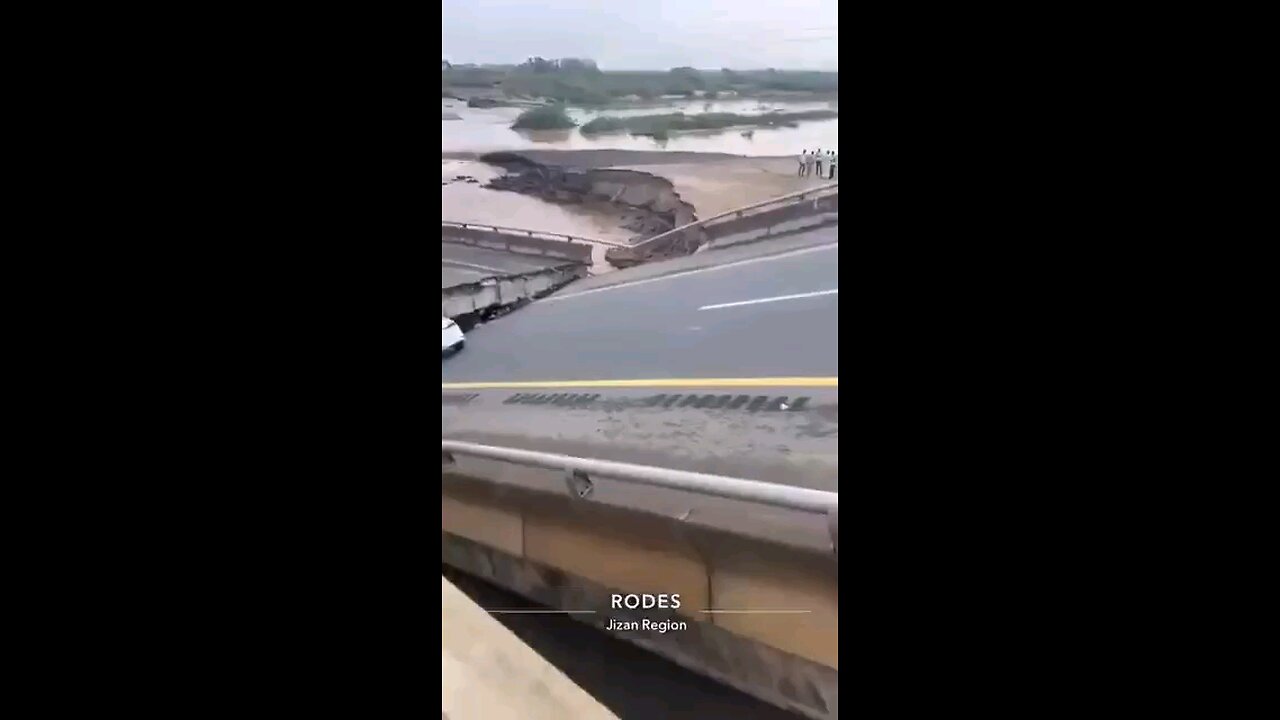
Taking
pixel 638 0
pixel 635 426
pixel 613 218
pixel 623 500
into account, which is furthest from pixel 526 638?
pixel 638 0

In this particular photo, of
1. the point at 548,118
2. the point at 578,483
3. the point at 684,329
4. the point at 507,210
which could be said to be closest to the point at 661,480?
the point at 578,483

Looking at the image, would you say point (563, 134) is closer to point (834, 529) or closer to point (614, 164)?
point (614, 164)

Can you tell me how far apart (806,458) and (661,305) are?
353 mm

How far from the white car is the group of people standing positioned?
0.64 m

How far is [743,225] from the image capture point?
161cm

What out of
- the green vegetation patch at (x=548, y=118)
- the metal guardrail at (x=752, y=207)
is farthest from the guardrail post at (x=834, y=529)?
the green vegetation patch at (x=548, y=118)

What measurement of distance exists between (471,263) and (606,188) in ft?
0.87

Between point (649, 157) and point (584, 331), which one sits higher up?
point (649, 157)

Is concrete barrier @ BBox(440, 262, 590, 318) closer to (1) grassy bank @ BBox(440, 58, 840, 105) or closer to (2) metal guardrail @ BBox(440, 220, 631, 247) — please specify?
(2) metal guardrail @ BBox(440, 220, 631, 247)

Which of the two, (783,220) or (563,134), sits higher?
(563,134)

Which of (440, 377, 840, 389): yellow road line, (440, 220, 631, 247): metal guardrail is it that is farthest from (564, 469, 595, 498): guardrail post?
(440, 220, 631, 247): metal guardrail

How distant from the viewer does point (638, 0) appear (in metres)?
1.61

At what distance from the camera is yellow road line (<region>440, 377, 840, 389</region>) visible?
1570 mm

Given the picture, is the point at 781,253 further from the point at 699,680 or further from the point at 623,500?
the point at 699,680
